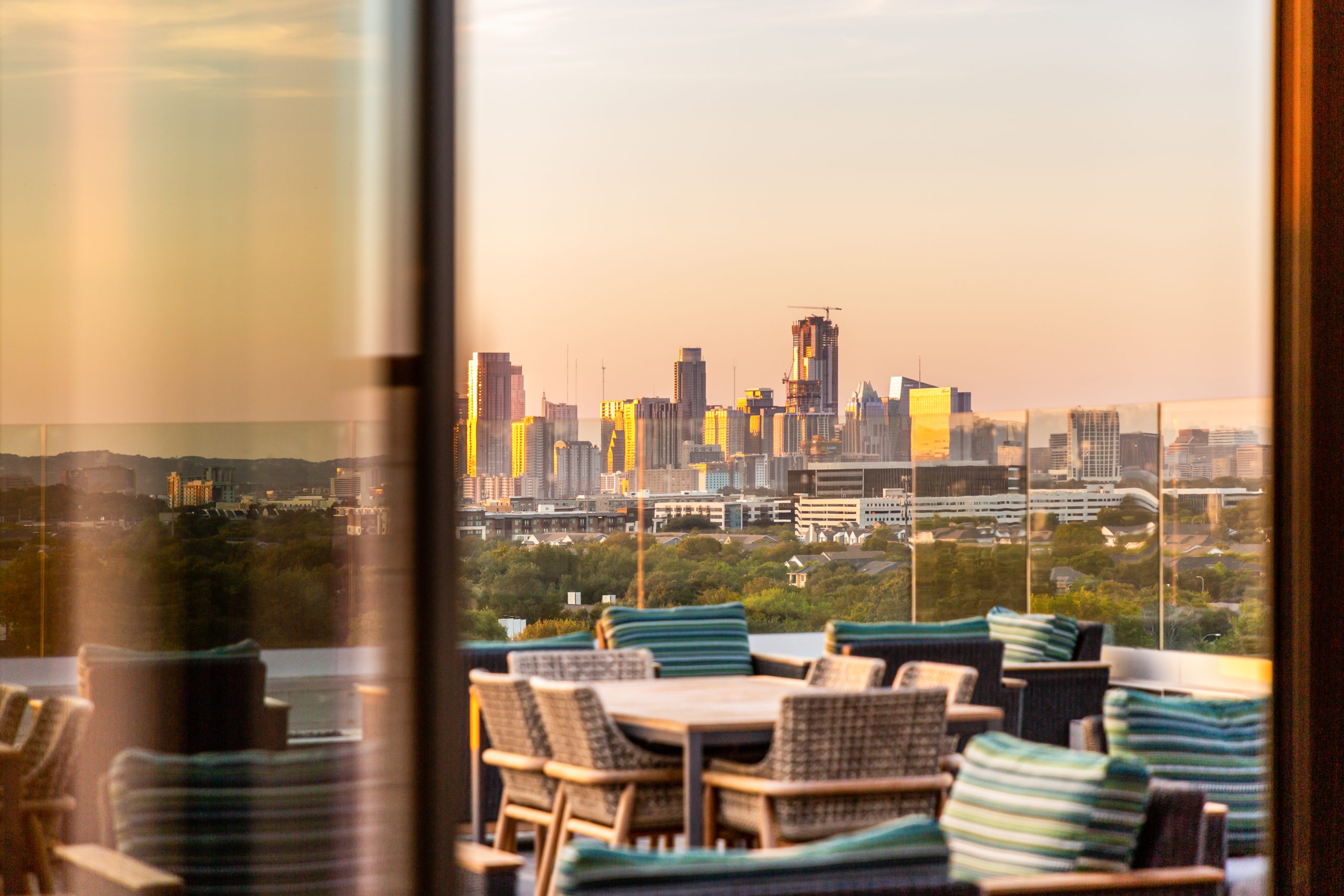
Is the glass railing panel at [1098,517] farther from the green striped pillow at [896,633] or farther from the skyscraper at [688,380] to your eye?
the skyscraper at [688,380]

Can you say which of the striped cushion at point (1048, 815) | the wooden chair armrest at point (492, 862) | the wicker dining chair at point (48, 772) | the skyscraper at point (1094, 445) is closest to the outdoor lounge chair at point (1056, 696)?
the skyscraper at point (1094, 445)

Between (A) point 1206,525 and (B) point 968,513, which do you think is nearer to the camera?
(A) point 1206,525

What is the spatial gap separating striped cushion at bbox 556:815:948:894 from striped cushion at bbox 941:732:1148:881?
75 cm

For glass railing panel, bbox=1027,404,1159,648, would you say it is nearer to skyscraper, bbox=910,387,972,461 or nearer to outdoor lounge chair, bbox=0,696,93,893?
skyscraper, bbox=910,387,972,461

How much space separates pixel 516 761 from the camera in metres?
3.95

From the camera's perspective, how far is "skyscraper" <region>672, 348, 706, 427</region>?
11.8 metres

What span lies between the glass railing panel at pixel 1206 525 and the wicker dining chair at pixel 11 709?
7152mm

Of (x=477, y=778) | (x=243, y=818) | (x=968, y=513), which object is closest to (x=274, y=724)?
(x=243, y=818)

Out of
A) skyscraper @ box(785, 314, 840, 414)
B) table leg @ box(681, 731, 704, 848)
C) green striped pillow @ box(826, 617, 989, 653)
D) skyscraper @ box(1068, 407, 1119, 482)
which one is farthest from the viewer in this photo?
skyscraper @ box(785, 314, 840, 414)

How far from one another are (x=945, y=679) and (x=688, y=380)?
7654mm

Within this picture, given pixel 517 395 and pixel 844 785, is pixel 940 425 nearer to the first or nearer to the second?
pixel 517 395

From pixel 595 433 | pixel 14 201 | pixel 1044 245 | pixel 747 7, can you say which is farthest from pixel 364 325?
pixel 747 7

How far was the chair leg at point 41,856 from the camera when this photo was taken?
58.6 inches

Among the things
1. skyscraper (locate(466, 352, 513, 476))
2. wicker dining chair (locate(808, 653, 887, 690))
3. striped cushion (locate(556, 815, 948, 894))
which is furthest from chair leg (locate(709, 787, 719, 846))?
skyscraper (locate(466, 352, 513, 476))
